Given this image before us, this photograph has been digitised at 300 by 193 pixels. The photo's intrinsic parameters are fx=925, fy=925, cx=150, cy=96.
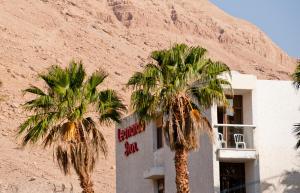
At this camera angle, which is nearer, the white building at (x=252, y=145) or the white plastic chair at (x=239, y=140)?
the white building at (x=252, y=145)

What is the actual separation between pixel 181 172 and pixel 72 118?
4771 mm

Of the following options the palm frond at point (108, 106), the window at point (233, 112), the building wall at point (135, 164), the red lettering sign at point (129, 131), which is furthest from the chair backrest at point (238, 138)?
the red lettering sign at point (129, 131)

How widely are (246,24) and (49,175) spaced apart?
342 ft

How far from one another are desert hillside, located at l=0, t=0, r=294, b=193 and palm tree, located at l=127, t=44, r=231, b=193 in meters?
66.1

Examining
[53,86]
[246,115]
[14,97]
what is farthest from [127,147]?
[14,97]

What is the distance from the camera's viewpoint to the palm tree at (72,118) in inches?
1188

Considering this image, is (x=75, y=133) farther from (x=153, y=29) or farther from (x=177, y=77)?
(x=153, y=29)

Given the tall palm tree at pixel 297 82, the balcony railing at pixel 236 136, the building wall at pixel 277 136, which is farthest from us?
the building wall at pixel 277 136

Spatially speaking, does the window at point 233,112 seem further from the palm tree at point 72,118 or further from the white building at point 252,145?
the palm tree at point 72,118

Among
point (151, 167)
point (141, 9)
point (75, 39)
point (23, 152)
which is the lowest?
point (151, 167)

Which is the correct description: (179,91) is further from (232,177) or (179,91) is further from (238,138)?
(232,177)

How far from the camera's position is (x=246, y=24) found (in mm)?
197125

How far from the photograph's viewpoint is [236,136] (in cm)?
3484

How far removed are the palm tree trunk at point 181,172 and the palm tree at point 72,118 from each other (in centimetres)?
366
